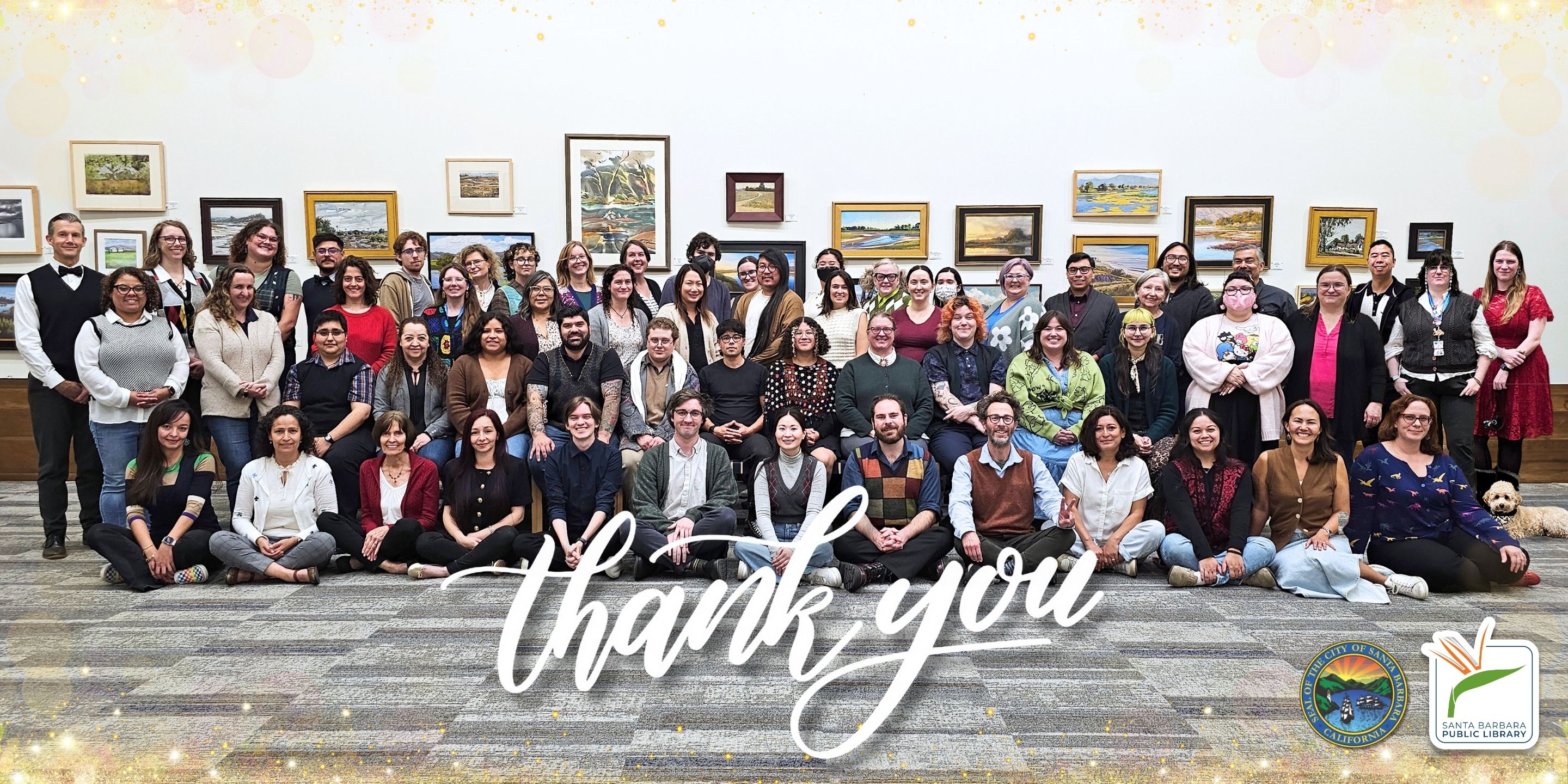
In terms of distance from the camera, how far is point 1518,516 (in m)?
4.99

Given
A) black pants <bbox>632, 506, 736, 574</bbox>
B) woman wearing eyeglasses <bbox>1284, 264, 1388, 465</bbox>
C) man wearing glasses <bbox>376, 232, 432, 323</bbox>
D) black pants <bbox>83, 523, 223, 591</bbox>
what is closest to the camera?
black pants <bbox>83, 523, 223, 591</bbox>

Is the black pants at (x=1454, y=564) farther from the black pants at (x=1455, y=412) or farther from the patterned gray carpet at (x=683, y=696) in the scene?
the black pants at (x=1455, y=412)

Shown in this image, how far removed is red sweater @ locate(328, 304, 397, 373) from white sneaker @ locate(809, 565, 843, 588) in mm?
2524

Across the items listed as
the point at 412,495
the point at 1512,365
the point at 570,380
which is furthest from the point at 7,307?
the point at 1512,365

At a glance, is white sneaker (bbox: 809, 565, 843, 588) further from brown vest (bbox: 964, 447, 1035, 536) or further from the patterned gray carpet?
brown vest (bbox: 964, 447, 1035, 536)

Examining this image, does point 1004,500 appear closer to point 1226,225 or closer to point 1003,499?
point 1003,499

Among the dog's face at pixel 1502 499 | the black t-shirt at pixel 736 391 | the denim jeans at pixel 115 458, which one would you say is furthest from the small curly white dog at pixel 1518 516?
the denim jeans at pixel 115 458

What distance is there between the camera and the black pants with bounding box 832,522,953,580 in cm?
410

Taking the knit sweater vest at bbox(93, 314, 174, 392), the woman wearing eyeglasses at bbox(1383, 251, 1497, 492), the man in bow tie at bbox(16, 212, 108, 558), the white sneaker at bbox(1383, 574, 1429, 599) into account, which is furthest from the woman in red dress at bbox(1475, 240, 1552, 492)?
the man in bow tie at bbox(16, 212, 108, 558)

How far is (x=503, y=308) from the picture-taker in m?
5.03

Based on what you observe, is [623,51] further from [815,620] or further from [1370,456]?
[1370,456]

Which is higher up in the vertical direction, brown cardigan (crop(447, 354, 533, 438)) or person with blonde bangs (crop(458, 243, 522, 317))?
person with blonde bangs (crop(458, 243, 522, 317))

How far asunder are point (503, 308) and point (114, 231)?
343 centimetres

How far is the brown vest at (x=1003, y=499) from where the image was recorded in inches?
168
